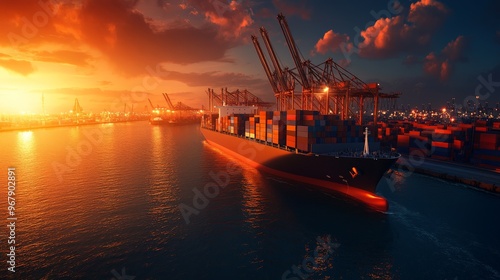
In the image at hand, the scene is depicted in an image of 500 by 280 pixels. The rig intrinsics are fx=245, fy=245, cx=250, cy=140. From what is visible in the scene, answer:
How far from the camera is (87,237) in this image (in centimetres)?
1811

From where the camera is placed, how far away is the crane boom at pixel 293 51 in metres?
50.1

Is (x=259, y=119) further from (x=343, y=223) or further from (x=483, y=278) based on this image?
(x=483, y=278)

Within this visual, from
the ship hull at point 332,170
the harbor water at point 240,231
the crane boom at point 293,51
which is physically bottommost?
the harbor water at point 240,231

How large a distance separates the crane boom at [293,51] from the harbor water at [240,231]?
88.0ft

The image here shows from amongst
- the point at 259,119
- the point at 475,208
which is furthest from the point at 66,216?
the point at 475,208

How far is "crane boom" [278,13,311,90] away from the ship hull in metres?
20.2

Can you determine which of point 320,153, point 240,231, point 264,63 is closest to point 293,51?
point 264,63

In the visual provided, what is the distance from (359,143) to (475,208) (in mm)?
12997

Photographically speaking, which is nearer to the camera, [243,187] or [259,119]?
[243,187]

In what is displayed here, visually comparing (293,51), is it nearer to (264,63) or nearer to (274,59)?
(274,59)

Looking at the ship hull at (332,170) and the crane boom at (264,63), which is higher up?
the crane boom at (264,63)

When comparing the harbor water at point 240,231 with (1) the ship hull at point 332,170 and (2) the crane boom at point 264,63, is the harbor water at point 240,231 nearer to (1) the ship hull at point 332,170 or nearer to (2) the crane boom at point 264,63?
(1) the ship hull at point 332,170

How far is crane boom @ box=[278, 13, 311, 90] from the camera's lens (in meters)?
50.1

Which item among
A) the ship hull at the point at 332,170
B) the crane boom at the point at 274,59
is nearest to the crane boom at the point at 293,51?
the crane boom at the point at 274,59
